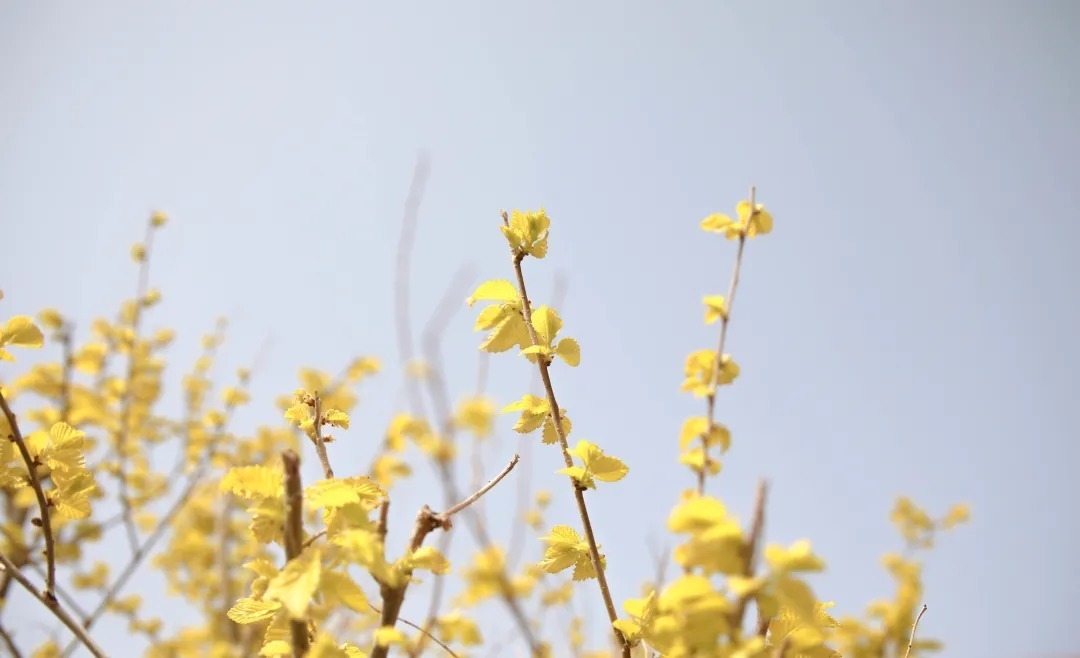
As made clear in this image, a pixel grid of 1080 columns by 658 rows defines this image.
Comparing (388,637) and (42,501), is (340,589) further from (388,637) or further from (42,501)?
(42,501)

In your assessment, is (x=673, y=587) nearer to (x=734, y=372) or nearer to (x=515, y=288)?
(x=515, y=288)

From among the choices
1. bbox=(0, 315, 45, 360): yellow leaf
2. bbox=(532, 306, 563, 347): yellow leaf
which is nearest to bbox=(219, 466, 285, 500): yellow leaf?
bbox=(532, 306, 563, 347): yellow leaf

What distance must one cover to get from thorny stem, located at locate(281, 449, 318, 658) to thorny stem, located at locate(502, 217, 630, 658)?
44cm

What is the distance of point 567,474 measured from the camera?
982 mm

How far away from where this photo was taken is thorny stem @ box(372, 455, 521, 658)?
2.36 ft

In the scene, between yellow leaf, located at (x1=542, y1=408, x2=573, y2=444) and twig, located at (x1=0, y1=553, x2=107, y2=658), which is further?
yellow leaf, located at (x1=542, y1=408, x2=573, y2=444)

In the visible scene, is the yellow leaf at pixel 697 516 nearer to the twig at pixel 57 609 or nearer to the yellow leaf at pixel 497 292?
the yellow leaf at pixel 497 292

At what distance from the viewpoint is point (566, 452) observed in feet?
3.47

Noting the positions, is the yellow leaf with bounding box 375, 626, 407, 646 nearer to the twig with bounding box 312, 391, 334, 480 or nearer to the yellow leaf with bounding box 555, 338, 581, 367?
the twig with bounding box 312, 391, 334, 480

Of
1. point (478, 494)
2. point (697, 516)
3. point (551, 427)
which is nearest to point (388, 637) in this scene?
point (478, 494)

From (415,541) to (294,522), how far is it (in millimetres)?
185

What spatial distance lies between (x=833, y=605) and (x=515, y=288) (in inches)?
30.0

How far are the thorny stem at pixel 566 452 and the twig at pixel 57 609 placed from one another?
752 mm

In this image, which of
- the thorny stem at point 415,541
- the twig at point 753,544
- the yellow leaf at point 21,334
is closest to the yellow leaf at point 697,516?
the twig at point 753,544
